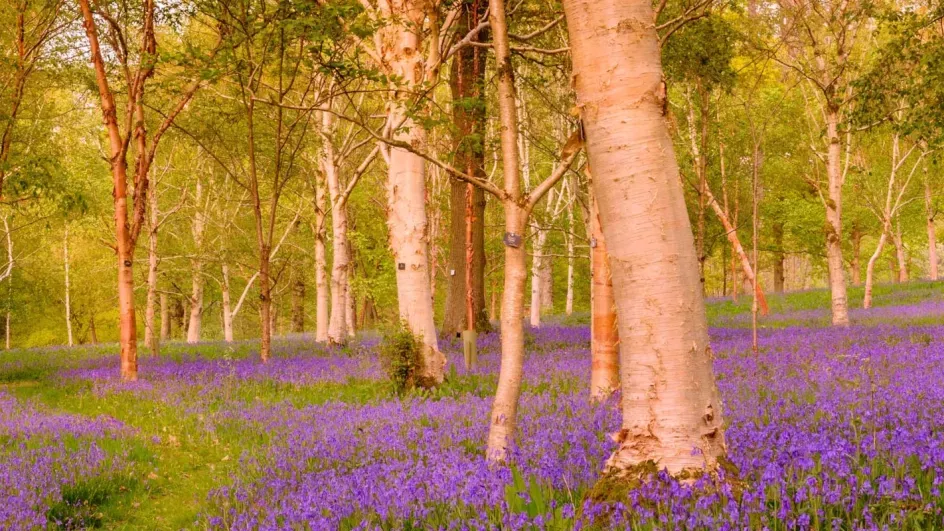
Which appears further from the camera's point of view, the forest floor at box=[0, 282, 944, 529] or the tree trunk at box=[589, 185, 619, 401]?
the tree trunk at box=[589, 185, 619, 401]

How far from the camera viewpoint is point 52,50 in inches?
637

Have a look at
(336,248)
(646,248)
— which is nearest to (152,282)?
(336,248)

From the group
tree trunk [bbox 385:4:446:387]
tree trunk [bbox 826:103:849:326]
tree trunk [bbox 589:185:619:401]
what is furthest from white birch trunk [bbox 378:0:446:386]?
tree trunk [bbox 826:103:849:326]

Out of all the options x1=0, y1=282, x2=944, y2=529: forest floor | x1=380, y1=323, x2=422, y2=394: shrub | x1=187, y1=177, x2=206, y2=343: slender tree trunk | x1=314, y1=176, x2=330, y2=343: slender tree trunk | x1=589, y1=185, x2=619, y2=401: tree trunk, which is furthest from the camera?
x1=187, y1=177, x2=206, y2=343: slender tree trunk

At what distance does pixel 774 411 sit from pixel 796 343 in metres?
7.65

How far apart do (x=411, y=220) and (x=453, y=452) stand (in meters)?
5.42

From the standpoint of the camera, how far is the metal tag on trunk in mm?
4336

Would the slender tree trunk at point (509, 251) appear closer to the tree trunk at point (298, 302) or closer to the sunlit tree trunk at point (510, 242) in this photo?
the sunlit tree trunk at point (510, 242)

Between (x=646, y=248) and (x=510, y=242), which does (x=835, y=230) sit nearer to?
(x=510, y=242)

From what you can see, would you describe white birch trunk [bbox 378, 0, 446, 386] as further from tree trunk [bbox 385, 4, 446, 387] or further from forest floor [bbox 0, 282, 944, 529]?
forest floor [bbox 0, 282, 944, 529]

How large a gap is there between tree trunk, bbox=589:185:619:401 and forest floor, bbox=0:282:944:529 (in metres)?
0.41

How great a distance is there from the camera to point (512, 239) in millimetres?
4344

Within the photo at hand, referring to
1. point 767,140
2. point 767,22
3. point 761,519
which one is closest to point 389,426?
point 761,519

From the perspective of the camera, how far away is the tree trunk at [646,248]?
3311 millimetres
